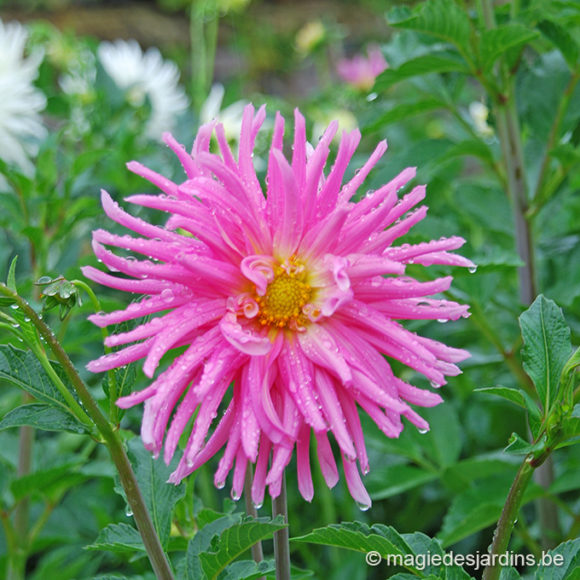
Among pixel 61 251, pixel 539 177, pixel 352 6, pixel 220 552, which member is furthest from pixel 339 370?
pixel 352 6

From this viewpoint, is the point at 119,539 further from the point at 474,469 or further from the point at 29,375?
the point at 474,469

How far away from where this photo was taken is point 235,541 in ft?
1.89

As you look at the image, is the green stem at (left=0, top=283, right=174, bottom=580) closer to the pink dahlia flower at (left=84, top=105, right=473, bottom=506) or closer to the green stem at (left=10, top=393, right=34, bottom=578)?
the pink dahlia flower at (left=84, top=105, right=473, bottom=506)

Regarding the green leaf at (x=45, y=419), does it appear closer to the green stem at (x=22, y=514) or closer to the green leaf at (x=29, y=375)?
the green leaf at (x=29, y=375)

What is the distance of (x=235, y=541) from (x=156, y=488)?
0.50 feet

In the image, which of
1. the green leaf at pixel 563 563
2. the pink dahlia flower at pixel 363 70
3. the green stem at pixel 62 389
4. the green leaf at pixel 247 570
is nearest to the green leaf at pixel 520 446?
the green leaf at pixel 563 563

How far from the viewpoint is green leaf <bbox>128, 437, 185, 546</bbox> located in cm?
67

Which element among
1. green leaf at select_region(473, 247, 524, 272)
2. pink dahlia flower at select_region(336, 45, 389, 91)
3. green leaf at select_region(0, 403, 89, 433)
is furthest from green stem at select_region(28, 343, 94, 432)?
pink dahlia flower at select_region(336, 45, 389, 91)

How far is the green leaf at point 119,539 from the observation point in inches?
24.9

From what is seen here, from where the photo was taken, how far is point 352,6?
526cm

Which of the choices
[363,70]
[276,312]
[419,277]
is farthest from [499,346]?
[363,70]

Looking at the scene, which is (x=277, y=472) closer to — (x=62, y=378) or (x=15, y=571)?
(x=62, y=378)

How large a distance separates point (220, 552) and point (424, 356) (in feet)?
0.69

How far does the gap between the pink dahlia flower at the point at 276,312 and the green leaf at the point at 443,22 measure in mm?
341
